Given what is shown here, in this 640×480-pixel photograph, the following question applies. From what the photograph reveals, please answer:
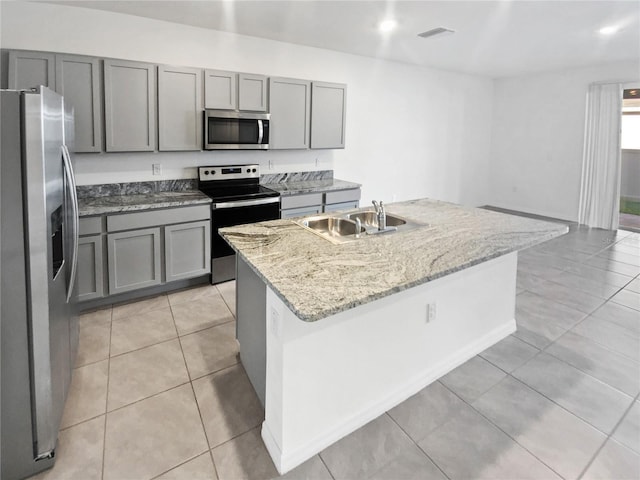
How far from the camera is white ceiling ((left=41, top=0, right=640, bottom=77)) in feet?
11.0

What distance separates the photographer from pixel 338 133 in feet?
15.8

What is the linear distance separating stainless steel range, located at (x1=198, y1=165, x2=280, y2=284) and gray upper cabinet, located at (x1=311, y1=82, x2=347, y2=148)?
938 mm

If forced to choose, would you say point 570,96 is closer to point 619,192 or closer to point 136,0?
point 619,192

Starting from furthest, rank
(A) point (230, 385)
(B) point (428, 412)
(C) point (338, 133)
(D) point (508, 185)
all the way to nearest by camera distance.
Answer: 1. (D) point (508, 185)
2. (C) point (338, 133)
3. (A) point (230, 385)
4. (B) point (428, 412)

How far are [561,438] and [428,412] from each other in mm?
649

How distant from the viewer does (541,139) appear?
695 cm

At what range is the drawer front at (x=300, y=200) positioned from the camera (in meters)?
4.16

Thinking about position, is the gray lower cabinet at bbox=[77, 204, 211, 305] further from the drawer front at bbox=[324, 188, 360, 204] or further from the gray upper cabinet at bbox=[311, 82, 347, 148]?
the gray upper cabinet at bbox=[311, 82, 347, 148]

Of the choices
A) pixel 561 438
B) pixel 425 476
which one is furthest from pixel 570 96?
pixel 425 476

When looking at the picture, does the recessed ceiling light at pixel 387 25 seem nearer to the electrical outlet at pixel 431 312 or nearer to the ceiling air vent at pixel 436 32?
the ceiling air vent at pixel 436 32

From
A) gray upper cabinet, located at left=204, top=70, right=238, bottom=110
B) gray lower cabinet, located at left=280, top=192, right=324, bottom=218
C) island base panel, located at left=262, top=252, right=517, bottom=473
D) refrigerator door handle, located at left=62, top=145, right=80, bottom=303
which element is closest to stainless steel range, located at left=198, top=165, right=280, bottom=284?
gray lower cabinet, located at left=280, top=192, right=324, bottom=218

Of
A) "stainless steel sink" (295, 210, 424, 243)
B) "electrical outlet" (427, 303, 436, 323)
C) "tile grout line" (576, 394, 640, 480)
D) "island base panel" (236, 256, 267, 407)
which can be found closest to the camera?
"tile grout line" (576, 394, 640, 480)

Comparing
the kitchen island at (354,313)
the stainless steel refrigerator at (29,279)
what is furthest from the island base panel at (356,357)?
the stainless steel refrigerator at (29,279)

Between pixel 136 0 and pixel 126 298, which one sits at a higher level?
pixel 136 0
